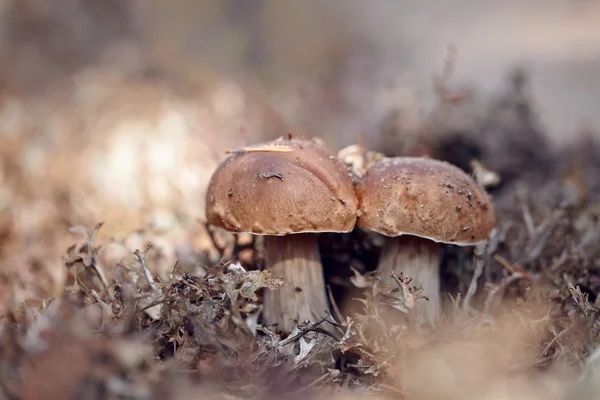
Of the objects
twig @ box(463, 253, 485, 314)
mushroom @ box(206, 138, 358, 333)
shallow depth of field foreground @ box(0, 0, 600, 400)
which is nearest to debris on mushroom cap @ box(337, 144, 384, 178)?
shallow depth of field foreground @ box(0, 0, 600, 400)

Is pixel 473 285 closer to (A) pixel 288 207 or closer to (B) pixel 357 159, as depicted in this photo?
(B) pixel 357 159

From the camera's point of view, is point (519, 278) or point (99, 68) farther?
point (99, 68)

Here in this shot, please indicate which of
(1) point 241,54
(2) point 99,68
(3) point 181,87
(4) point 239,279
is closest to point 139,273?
(4) point 239,279

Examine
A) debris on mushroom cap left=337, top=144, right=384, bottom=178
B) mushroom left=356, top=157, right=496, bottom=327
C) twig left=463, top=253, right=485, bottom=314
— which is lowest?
twig left=463, top=253, right=485, bottom=314

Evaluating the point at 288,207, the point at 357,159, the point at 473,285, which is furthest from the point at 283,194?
the point at 473,285

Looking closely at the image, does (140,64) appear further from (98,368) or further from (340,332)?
(98,368)

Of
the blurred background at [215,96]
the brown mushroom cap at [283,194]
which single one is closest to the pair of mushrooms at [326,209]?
the brown mushroom cap at [283,194]

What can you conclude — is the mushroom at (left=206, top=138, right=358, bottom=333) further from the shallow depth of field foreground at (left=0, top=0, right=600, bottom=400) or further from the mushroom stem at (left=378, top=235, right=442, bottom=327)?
the mushroom stem at (left=378, top=235, right=442, bottom=327)

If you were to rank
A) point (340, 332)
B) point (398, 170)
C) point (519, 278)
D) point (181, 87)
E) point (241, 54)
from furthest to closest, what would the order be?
1. point (241, 54)
2. point (181, 87)
3. point (519, 278)
4. point (340, 332)
5. point (398, 170)
